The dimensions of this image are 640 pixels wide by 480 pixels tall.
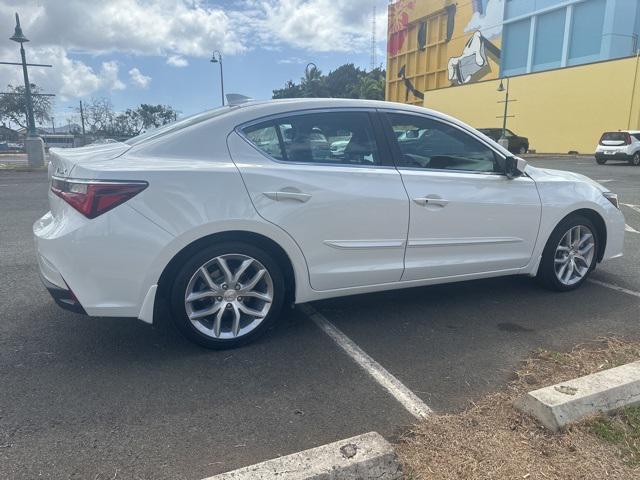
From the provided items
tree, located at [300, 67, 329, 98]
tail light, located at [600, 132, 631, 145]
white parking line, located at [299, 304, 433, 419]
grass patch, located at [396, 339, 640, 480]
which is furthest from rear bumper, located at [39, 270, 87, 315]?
tree, located at [300, 67, 329, 98]

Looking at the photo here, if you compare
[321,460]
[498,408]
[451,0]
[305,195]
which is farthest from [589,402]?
[451,0]

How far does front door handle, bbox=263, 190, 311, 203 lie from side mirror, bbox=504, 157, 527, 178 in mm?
1822

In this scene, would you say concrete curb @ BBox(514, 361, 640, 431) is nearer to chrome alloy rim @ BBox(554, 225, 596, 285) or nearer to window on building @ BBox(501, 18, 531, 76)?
chrome alloy rim @ BBox(554, 225, 596, 285)

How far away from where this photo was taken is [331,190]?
342cm

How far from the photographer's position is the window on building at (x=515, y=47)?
42000 millimetres

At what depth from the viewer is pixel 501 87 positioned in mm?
39406

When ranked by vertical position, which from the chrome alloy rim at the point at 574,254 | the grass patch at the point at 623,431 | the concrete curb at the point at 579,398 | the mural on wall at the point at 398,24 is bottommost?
the grass patch at the point at 623,431

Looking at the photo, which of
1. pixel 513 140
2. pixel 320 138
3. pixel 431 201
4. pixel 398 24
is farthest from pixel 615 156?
pixel 398 24

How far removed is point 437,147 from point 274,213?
4.95 ft

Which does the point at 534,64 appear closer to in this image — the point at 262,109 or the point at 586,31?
the point at 586,31

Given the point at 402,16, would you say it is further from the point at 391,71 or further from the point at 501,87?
the point at 501,87

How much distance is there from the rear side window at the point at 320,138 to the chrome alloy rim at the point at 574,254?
2086 mm

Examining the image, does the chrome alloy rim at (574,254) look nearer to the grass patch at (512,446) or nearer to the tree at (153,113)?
the grass patch at (512,446)

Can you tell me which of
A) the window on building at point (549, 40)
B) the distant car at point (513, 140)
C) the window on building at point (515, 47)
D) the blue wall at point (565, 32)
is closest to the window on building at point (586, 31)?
the blue wall at point (565, 32)
